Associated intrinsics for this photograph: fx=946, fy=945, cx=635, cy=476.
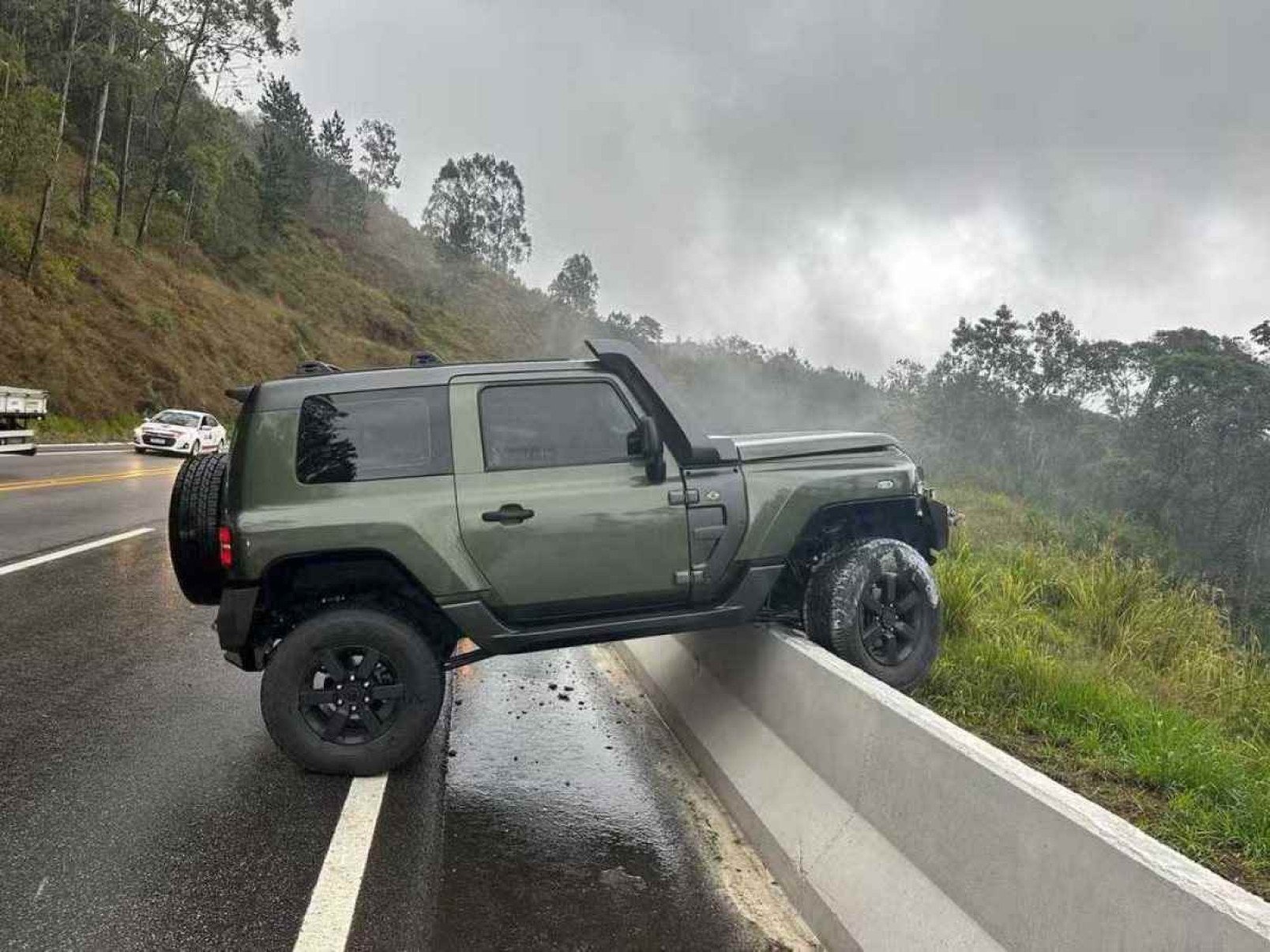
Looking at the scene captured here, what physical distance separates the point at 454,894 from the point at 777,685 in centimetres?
167

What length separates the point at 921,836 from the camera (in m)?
2.92

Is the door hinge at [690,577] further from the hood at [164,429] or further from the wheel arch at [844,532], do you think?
the hood at [164,429]

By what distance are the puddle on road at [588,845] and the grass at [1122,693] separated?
5.26ft

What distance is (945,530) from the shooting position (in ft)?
18.0

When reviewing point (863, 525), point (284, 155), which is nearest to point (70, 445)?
point (863, 525)

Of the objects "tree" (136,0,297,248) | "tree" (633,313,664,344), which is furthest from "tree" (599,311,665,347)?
"tree" (136,0,297,248)

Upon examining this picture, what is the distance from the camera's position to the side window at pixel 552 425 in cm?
458

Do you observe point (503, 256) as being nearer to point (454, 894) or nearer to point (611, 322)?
point (611, 322)

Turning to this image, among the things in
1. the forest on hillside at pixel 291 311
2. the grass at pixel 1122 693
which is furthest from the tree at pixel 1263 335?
the grass at pixel 1122 693

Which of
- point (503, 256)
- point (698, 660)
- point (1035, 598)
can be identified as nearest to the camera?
point (698, 660)

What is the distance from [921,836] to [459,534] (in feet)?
7.85

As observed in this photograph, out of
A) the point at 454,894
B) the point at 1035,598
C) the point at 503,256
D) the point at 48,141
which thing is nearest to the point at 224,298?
the point at 48,141

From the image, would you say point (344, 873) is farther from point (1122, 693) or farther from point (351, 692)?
point (1122, 693)

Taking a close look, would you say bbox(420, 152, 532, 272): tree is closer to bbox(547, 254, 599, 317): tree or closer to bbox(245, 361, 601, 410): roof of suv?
bbox(547, 254, 599, 317): tree
